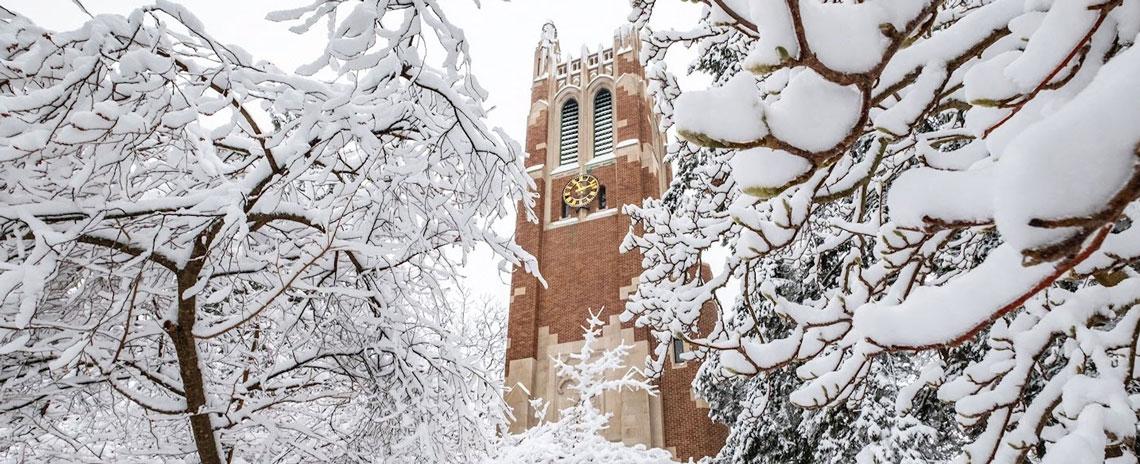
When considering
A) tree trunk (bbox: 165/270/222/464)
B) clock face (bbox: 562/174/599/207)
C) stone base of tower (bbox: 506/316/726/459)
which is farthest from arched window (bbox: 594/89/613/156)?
tree trunk (bbox: 165/270/222/464)

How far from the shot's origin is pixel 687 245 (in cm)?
453

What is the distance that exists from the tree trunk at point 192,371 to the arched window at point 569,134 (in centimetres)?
1490

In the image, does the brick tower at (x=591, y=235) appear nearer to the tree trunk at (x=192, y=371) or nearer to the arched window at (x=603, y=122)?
the arched window at (x=603, y=122)

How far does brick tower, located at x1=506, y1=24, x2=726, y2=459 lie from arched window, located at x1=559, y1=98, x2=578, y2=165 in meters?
0.03

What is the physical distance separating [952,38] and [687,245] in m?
3.37

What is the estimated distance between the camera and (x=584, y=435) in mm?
10125

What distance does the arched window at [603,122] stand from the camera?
59.8ft

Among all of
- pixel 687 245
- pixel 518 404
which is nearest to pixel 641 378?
pixel 518 404

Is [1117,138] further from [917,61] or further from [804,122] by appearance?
[917,61]

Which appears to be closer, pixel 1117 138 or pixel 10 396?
pixel 1117 138

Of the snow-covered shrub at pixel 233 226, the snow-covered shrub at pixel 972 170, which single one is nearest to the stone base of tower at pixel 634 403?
the snow-covered shrub at pixel 233 226

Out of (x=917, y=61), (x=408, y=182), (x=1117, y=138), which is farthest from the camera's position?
(x=408, y=182)

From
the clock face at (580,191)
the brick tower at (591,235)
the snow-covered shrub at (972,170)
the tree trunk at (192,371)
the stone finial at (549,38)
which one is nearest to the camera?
the snow-covered shrub at (972,170)

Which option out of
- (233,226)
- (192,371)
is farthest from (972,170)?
(192,371)
